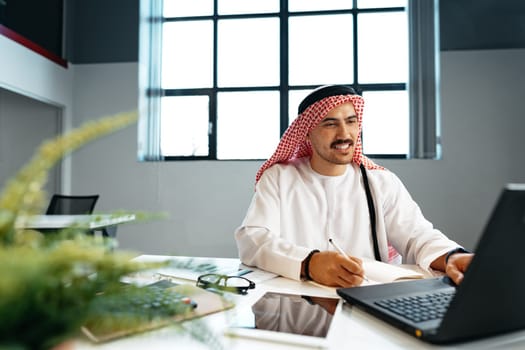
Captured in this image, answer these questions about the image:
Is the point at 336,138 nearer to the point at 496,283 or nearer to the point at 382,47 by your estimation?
the point at 496,283

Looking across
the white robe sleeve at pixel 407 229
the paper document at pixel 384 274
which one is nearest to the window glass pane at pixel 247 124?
the white robe sleeve at pixel 407 229

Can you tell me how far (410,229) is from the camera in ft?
5.21

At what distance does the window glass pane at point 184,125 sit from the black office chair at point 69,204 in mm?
1148

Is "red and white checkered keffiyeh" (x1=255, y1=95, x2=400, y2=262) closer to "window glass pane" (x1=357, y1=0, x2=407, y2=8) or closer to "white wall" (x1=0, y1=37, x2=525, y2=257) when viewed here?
"white wall" (x1=0, y1=37, x2=525, y2=257)

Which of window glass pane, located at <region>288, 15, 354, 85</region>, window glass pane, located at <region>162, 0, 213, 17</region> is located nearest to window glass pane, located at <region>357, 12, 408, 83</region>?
window glass pane, located at <region>288, 15, 354, 85</region>

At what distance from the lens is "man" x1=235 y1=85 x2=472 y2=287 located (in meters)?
1.61

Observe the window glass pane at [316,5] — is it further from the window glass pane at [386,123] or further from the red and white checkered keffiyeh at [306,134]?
the red and white checkered keffiyeh at [306,134]

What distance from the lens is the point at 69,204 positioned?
3.58m

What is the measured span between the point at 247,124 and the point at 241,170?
55 cm

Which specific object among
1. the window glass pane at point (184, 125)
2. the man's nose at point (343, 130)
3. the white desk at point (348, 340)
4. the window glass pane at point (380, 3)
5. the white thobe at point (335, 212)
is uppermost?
the window glass pane at point (380, 3)

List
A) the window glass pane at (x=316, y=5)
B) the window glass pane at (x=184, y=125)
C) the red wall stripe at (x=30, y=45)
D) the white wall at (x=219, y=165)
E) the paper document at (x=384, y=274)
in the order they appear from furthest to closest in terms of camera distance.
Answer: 1. the window glass pane at (x=184, y=125)
2. the window glass pane at (x=316, y=5)
3. the white wall at (x=219, y=165)
4. the red wall stripe at (x=30, y=45)
5. the paper document at (x=384, y=274)

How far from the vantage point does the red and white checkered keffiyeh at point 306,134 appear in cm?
174

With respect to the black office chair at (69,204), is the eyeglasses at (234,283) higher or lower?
lower

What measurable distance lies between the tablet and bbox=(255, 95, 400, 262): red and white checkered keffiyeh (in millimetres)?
906
